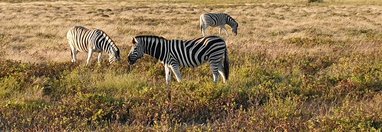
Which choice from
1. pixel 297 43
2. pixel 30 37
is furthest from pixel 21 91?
pixel 30 37

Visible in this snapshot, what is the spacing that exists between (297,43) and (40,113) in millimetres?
12235

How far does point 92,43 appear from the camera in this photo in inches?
576

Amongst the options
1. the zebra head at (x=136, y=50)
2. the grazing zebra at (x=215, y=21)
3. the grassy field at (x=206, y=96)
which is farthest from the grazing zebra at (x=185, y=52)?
the grazing zebra at (x=215, y=21)

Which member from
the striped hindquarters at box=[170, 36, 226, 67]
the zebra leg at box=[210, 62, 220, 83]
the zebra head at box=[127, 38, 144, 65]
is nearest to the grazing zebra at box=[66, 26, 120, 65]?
the zebra head at box=[127, 38, 144, 65]

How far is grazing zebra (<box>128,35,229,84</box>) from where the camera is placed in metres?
10.8

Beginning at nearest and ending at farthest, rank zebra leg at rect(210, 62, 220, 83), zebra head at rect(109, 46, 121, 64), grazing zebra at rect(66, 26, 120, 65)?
zebra leg at rect(210, 62, 220, 83) → zebra head at rect(109, 46, 121, 64) → grazing zebra at rect(66, 26, 120, 65)

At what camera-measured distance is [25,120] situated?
7.39 m

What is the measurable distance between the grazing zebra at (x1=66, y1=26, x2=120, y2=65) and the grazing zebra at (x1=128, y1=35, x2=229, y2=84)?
2.67 metres

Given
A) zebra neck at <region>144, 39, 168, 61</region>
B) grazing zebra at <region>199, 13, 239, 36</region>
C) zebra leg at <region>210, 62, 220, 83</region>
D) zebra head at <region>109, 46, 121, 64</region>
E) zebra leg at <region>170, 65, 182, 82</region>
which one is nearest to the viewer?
zebra leg at <region>170, 65, 182, 82</region>

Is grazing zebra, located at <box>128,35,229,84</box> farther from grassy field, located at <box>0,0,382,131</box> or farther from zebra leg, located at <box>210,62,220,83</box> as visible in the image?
grassy field, located at <box>0,0,382,131</box>

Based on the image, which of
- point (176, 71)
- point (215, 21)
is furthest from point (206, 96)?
point (215, 21)

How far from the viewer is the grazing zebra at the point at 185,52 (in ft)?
35.5

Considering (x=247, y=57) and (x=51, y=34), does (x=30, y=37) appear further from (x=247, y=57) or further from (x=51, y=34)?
(x=247, y=57)

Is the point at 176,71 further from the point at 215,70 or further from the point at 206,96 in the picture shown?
the point at 206,96
